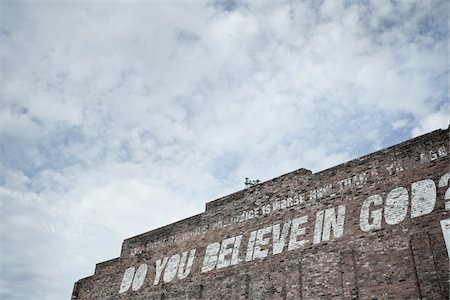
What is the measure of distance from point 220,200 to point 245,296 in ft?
13.0

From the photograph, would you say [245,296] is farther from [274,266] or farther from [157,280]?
[157,280]

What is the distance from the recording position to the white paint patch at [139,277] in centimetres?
1892

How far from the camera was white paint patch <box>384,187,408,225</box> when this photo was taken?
12.5 meters

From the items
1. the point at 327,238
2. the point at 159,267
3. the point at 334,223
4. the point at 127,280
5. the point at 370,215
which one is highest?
the point at 159,267

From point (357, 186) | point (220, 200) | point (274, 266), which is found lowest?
point (274, 266)

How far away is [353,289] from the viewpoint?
493 inches

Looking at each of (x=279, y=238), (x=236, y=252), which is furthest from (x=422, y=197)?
(x=236, y=252)

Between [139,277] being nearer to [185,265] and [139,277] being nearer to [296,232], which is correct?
[185,265]

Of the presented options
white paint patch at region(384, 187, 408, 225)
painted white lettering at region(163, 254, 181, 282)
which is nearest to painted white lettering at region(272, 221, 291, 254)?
white paint patch at region(384, 187, 408, 225)

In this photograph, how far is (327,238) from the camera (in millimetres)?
13750

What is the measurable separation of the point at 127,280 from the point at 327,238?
9477 millimetres

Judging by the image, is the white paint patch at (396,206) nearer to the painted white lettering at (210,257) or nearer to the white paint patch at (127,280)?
the painted white lettering at (210,257)

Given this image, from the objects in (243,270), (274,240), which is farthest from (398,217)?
(243,270)

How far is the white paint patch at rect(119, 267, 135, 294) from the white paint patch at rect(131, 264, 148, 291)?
0.87 ft
